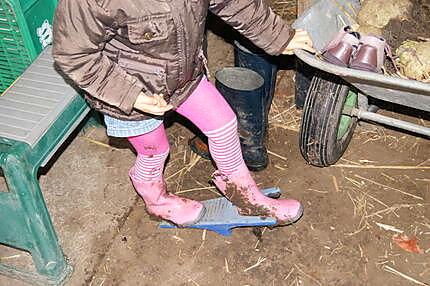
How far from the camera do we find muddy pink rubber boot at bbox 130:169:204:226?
3.01 m

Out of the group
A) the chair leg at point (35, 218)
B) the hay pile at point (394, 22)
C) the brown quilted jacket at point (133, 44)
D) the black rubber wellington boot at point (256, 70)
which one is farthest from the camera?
the black rubber wellington boot at point (256, 70)

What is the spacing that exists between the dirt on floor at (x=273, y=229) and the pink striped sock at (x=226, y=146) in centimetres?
39

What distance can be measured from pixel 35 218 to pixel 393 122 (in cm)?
172

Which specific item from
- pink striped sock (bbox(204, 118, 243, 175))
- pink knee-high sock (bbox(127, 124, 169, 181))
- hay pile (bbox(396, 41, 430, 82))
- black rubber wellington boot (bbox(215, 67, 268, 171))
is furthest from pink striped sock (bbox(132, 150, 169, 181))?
hay pile (bbox(396, 41, 430, 82))

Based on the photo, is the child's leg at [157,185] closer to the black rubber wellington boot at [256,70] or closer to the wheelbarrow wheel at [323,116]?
the black rubber wellington boot at [256,70]

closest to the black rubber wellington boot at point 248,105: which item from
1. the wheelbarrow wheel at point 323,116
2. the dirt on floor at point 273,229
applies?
the dirt on floor at point 273,229

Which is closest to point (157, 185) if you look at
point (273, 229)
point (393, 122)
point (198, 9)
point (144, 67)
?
point (273, 229)

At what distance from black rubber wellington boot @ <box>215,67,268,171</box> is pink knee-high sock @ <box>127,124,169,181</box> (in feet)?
1.54

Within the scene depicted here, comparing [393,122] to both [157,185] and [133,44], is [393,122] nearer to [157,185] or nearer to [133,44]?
[157,185]

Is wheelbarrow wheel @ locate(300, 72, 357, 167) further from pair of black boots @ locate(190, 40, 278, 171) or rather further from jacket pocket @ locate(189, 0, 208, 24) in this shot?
jacket pocket @ locate(189, 0, 208, 24)

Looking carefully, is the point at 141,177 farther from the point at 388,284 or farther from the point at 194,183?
the point at 388,284

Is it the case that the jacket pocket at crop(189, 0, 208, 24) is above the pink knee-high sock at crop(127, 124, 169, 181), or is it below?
above

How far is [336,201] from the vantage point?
3174 millimetres

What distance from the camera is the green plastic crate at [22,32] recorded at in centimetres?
283
